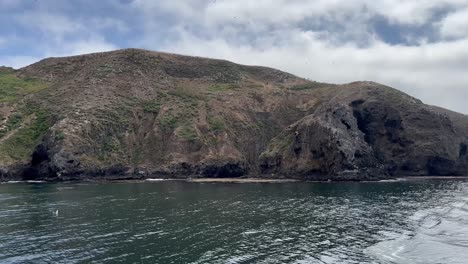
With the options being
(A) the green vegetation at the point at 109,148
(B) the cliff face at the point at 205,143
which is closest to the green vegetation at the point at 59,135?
(B) the cliff face at the point at 205,143

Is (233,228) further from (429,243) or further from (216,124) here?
(216,124)

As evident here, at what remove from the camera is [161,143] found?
182m

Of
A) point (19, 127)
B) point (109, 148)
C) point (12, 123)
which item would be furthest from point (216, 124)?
point (12, 123)

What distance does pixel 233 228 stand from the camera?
208 feet

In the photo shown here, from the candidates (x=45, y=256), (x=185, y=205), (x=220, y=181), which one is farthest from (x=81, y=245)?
(x=220, y=181)

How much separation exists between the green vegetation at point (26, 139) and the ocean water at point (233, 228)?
59.7 meters

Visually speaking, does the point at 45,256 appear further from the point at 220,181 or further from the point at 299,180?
the point at 299,180

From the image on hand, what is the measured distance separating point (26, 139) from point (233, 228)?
131 meters

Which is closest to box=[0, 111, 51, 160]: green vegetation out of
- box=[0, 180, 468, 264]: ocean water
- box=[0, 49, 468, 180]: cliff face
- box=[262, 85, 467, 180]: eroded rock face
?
box=[0, 49, 468, 180]: cliff face

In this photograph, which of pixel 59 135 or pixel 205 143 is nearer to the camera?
pixel 59 135

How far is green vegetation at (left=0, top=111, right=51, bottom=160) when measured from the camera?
159 m

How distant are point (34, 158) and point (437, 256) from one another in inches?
5694

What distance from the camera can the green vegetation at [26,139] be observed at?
15884cm

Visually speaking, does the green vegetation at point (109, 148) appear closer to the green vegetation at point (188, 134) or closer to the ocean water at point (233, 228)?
the green vegetation at point (188, 134)
